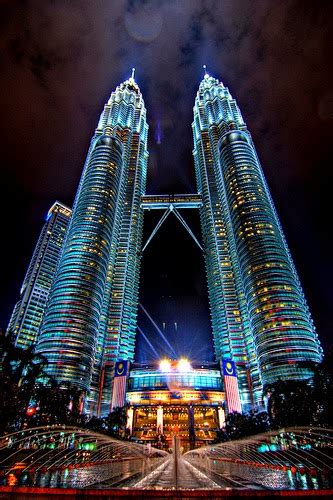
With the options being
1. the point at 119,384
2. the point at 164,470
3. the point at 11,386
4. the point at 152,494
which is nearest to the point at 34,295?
the point at 119,384

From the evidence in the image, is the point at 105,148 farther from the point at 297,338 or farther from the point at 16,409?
the point at 16,409

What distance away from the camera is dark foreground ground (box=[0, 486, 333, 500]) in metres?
7.64

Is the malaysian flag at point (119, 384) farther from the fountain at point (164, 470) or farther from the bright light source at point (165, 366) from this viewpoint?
the fountain at point (164, 470)

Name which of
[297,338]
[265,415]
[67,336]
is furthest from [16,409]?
[297,338]

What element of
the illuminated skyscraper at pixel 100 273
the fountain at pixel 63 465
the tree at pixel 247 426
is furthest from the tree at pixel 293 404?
the illuminated skyscraper at pixel 100 273

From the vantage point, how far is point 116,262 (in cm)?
16312

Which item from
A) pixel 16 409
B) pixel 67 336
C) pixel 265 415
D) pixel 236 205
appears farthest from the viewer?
pixel 236 205

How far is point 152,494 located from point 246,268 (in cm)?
12537

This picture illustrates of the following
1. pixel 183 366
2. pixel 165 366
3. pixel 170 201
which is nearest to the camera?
pixel 183 366

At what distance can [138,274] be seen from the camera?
16975cm

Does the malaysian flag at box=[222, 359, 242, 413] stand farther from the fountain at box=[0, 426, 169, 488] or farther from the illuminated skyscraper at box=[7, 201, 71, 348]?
the illuminated skyscraper at box=[7, 201, 71, 348]

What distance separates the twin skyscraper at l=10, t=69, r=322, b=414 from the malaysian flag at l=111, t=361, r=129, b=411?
28.1ft

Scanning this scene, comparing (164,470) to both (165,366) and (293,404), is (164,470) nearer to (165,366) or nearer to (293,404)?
(293,404)

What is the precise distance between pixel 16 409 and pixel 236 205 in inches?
4948
